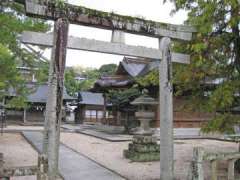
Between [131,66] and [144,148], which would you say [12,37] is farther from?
[131,66]

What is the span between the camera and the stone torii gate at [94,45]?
556 cm

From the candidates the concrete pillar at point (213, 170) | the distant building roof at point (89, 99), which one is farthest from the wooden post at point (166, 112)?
the distant building roof at point (89, 99)

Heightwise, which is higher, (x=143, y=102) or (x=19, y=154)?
(x=143, y=102)

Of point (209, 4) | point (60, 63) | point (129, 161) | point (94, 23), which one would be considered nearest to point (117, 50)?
point (94, 23)

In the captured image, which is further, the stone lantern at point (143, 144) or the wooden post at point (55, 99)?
the stone lantern at point (143, 144)

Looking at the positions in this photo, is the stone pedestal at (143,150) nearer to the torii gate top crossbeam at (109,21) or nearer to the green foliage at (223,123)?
the green foliage at (223,123)

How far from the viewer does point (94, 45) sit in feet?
20.2

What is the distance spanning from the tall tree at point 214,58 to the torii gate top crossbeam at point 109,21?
20.1 inches

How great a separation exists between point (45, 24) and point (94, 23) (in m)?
4.76

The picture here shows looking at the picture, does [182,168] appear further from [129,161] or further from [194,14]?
[194,14]

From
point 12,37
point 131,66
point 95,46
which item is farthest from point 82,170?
point 131,66

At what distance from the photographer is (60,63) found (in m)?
5.59

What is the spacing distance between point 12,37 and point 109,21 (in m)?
4.42

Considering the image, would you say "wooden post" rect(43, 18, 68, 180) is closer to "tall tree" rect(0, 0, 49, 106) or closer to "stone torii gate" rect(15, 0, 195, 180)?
"stone torii gate" rect(15, 0, 195, 180)
